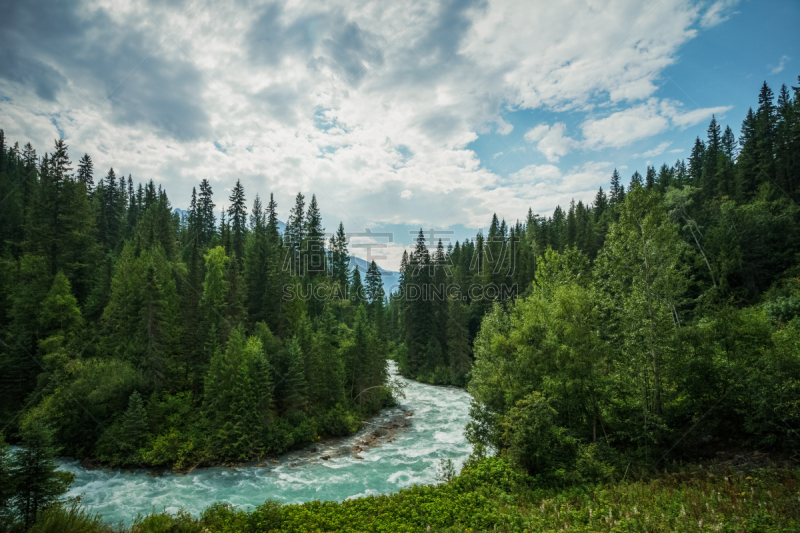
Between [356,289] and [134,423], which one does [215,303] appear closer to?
[134,423]

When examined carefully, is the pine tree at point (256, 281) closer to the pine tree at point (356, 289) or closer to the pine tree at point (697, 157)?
the pine tree at point (356, 289)

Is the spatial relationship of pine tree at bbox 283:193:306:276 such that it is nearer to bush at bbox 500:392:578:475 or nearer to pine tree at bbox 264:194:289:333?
pine tree at bbox 264:194:289:333

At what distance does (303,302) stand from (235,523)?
1084 inches

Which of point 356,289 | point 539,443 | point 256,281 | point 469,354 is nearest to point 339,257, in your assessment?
point 356,289

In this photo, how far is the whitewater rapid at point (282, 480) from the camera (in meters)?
19.5

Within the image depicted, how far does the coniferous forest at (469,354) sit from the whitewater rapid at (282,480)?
188 centimetres

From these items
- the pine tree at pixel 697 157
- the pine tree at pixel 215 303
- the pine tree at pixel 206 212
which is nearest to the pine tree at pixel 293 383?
the pine tree at pixel 215 303

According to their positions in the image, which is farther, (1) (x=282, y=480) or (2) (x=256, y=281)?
(2) (x=256, y=281)

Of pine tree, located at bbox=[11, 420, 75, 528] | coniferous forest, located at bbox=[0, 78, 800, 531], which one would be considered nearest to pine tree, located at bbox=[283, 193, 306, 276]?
coniferous forest, located at bbox=[0, 78, 800, 531]

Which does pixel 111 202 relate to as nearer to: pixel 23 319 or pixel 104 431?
pixel 23 319

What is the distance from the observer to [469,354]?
53.8 meters

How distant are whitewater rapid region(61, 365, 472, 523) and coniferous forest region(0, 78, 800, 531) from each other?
1.88 m

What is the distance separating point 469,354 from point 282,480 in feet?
119

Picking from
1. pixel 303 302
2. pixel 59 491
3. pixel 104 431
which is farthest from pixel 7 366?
pixel 59 491
